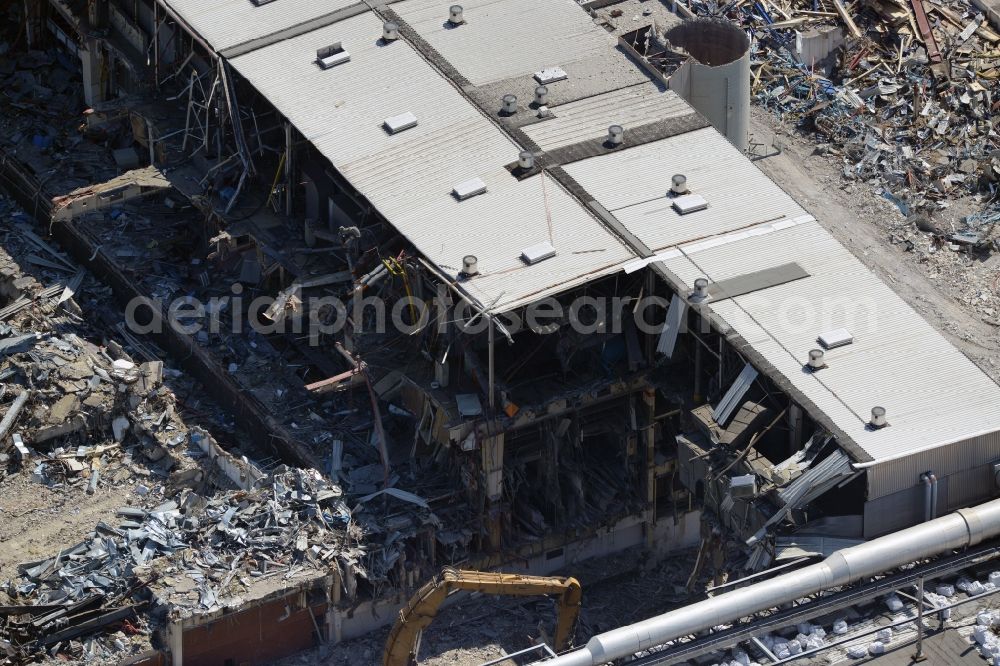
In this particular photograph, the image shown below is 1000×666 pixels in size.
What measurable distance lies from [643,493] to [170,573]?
16.7m

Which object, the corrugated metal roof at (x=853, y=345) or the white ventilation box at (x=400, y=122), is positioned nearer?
the corrugated metal roof at (x=853, y=345)

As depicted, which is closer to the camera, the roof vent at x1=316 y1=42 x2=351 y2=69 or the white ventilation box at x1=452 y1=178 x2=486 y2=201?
the white ventilation box at x1=452 y1=178 x2=486 y2=201

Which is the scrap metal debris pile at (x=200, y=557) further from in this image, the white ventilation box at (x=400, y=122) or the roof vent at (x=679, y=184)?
the roof vent at (x=679, y=184)

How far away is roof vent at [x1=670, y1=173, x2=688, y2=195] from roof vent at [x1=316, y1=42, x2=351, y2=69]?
14.2m

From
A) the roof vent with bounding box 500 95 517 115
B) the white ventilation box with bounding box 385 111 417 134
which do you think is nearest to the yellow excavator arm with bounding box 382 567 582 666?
the white ventilation box with bounding box 385 111 417 134

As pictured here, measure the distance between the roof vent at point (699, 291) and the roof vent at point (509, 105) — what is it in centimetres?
1178

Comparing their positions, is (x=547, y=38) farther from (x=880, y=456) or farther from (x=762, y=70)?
(x=880, y=456)

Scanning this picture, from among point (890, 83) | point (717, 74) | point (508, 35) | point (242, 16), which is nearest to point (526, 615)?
point (717, 74)

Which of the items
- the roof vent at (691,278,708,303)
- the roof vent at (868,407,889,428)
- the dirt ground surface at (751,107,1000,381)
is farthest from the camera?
the dirt ground surface at (751,107,1000,381)

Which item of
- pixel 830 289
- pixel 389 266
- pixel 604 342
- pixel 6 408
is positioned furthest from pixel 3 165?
pixel 830 289

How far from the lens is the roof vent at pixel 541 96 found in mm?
89375

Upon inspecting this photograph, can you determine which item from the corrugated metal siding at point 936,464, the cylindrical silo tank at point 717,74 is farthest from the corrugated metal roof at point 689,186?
the corrugated metal siding at point 936,464

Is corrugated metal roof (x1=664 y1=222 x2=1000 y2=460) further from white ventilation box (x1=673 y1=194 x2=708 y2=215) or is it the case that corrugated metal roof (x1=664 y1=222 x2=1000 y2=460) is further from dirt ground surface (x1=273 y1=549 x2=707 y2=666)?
dirt ground surface (x1=273 y1=549 x2=707 y2=666)

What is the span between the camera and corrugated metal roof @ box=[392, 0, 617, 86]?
9162 cm
